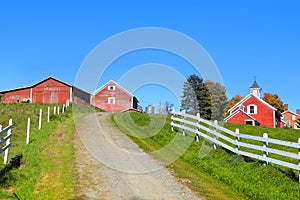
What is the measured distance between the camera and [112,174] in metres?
10.0

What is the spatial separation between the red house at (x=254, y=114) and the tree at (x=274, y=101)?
107 feet

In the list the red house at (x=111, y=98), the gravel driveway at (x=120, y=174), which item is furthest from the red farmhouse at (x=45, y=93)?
the gravel driveway at (x=120, y=174)

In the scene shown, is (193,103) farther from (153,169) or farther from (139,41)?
(153,169)

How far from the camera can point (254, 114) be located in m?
51.0

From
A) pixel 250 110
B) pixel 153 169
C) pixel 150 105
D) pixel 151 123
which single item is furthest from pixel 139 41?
pixel 250 110

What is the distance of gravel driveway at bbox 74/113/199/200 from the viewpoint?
8235 millimetres

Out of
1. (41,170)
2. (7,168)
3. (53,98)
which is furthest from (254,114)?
(7,168)

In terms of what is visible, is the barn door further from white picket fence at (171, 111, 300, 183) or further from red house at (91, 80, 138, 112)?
white picket fence at (171, 111, 300, 183)

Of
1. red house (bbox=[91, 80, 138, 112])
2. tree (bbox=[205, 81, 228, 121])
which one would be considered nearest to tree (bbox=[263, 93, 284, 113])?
tree (bbox=[205, 81, 228, 121])

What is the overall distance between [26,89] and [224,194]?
5206cm

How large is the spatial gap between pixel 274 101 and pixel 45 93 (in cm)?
5709

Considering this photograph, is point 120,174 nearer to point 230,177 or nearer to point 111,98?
point 230,177

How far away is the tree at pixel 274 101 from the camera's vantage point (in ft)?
273

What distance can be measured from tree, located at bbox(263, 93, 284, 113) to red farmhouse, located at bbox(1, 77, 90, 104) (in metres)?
50.6
